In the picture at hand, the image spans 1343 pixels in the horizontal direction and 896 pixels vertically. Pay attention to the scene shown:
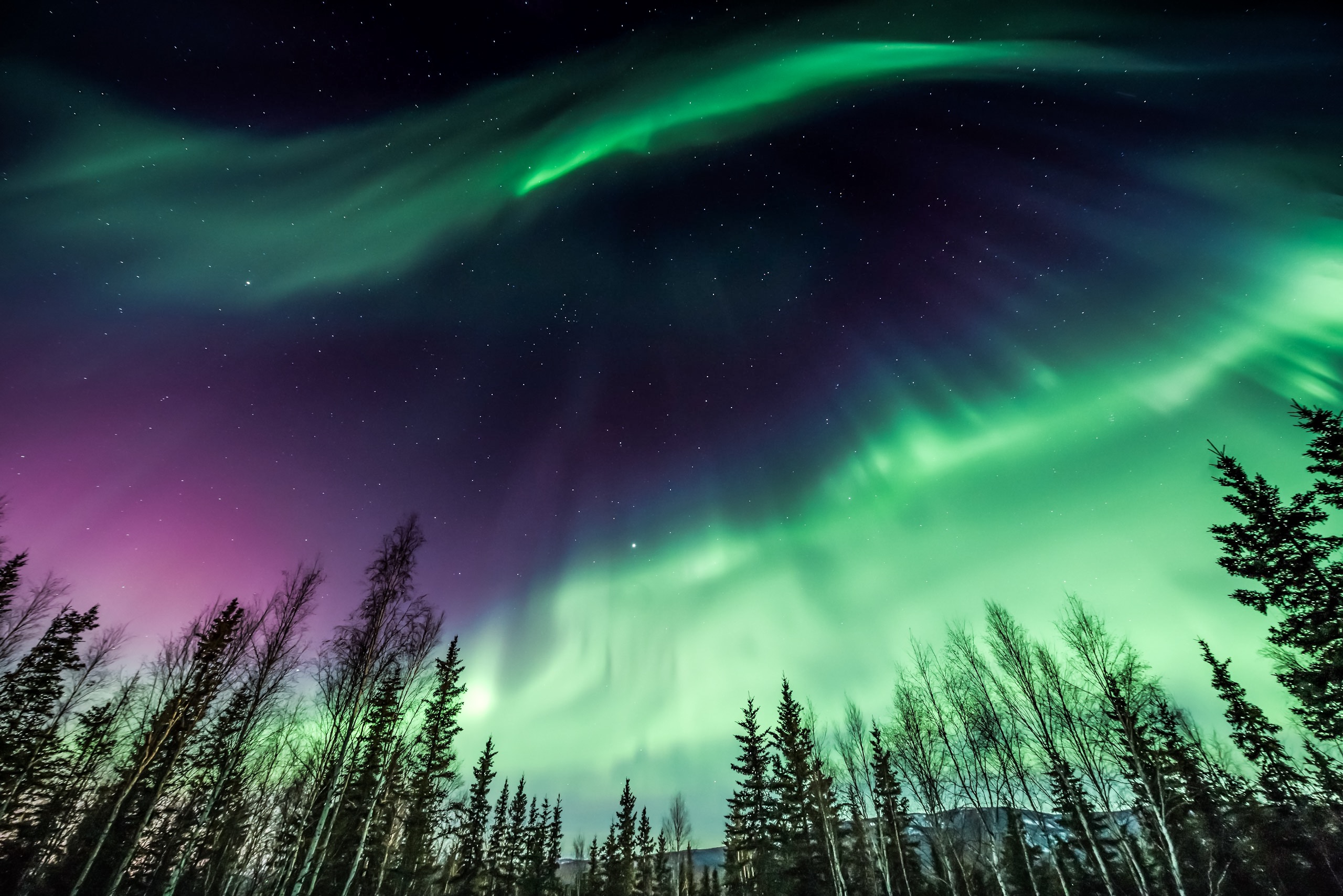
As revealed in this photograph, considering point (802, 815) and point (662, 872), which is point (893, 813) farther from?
point (662, 872)

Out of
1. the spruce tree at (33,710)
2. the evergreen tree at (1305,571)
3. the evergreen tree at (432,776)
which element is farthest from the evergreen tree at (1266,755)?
the spruce tree at (33,710)

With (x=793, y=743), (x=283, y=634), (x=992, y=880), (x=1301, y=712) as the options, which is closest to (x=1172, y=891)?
(x=992, y=880)

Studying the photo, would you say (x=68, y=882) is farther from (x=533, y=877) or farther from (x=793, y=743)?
(x=793, y=743)

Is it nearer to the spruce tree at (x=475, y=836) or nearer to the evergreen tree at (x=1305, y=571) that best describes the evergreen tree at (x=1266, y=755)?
the evergreen tree at (x=1305, y=571)

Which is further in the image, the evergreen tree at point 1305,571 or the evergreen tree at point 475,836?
the evergreen tree at point 475,836

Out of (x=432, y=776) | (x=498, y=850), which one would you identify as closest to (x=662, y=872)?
(x=498, y=850)

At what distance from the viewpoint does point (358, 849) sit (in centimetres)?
1634

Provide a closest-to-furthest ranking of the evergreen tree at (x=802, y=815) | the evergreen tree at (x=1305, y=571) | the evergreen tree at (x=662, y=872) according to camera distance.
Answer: the evergreen tree at (x=1305, y=571) < the evergreen tree at (x=802, y=815) < the evergreen tree at (x=662, y=872)

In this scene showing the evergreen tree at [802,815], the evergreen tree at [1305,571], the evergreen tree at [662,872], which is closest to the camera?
the evergreen tree at [1305,571]

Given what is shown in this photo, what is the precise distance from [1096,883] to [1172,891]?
539 centimetres

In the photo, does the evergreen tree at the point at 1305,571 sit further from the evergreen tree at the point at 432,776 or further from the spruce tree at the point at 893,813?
the evergreen tree at the point at 432,776

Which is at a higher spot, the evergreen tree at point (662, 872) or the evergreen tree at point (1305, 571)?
the evergreen tree at point (1305, 571)

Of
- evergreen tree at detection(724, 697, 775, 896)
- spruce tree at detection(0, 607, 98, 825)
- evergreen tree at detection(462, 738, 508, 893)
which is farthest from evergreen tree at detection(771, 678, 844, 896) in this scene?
spruce tree at detection(0, 607, 98, 825)

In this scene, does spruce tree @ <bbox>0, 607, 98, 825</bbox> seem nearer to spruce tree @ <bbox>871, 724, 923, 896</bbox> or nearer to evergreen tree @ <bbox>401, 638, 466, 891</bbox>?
evergreen tree @ <bbox>401, 638, 466, 891</bbox>
